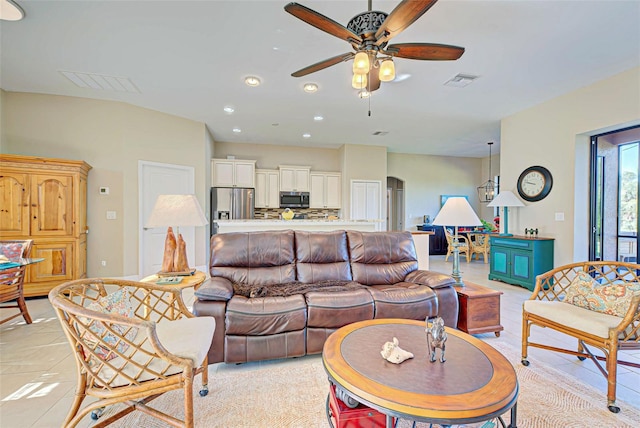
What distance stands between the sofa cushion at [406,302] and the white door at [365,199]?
454 centimetres

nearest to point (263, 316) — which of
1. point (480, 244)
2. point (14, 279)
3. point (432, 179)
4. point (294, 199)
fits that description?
point (14, 279)

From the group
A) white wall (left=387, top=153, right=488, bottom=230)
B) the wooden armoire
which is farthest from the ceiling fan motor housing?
white wall (left=387, top=153, right=488, bottom=230)

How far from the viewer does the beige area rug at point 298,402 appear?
156cm

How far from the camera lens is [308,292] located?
239 cm

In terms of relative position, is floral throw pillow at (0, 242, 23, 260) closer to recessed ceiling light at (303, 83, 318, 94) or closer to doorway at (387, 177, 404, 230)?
recessed ceiling light at (303, 83, 318, 94)

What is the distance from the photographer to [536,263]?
420 cm

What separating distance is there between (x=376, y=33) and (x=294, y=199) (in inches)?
210

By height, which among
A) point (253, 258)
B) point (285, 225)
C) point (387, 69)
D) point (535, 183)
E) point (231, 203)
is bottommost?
point (253, 258)

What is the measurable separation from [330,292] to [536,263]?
145 inches

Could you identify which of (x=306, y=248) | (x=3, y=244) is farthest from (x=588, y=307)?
(x=3, y=244)

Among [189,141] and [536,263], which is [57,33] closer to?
[189,141]

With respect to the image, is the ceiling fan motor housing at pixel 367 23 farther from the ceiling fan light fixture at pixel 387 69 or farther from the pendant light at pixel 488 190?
the pendant light at pixel 488 190

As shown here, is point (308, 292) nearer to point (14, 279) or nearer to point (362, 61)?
point (362, 61)

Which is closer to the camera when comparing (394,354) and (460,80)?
(394,354)
